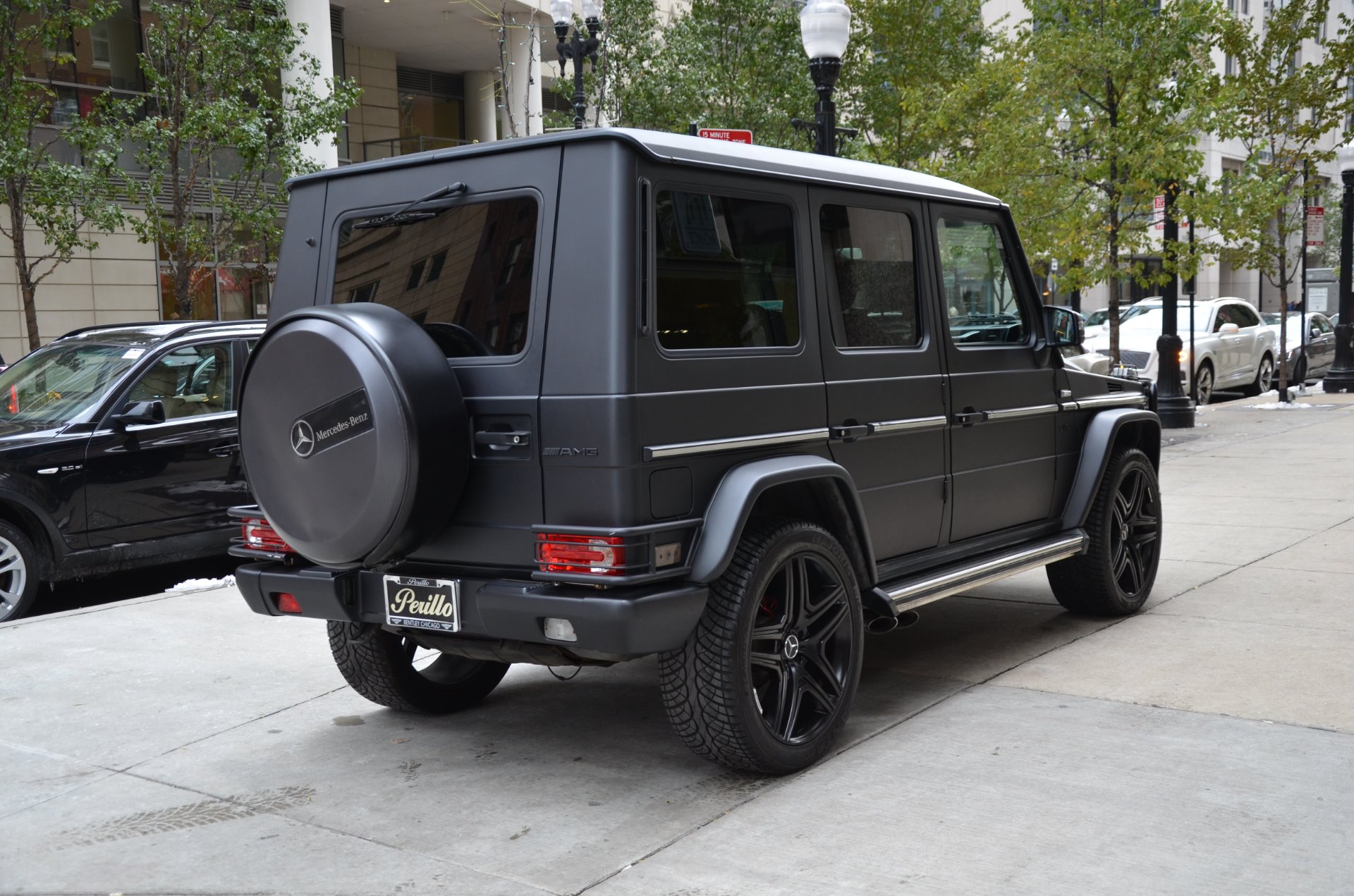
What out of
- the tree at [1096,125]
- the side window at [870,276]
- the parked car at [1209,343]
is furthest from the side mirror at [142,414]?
the parked car at [1209,343]

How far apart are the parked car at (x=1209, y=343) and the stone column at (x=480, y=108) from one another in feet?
44.5

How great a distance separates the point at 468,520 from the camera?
452 centimetres

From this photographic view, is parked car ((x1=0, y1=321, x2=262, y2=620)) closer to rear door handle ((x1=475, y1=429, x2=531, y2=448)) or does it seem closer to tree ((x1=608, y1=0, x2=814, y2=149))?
rear door handle ((x1=475, y1=429, x2=531, y2=448))

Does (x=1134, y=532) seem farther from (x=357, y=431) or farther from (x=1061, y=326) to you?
(x=357, y=431)

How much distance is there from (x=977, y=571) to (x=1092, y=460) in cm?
136

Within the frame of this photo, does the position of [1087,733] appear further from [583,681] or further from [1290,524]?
[1290,524]

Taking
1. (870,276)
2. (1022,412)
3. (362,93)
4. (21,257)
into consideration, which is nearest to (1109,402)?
(1022,412)

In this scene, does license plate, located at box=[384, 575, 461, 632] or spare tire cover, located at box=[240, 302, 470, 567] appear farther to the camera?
license plate, located at box=[384, 575, 461, 632]

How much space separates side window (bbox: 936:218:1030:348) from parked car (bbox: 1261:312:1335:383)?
19.4m

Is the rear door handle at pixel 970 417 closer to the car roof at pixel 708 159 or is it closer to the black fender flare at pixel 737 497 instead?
the car roof at pixel 708 159

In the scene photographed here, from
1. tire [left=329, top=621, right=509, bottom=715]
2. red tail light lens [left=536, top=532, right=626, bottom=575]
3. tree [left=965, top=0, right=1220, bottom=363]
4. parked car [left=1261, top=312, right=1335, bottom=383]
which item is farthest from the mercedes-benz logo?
parked car [left=1261, top=312, right=1335, bottom=383]

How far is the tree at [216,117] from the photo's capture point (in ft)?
49.5

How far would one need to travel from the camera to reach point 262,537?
16.6 ft

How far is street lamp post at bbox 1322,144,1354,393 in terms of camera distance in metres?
23.4
